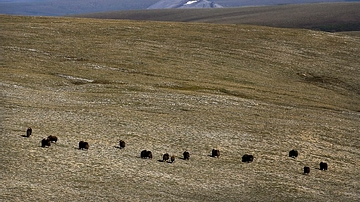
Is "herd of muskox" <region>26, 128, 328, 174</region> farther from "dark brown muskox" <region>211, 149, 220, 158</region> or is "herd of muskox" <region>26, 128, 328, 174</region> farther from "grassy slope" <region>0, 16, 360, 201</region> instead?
"grassy slope" <region>0, 16, 360, 201</region>

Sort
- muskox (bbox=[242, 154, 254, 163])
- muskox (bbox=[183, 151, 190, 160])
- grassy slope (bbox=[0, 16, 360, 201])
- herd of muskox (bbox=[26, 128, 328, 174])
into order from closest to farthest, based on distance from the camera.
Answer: grassy slope (bbox=[0, 16, 360, 201]) → herd of muskox (bbox=[26, 128, 328, 174]) → muskox (bbox=[183, 151, 190, 160]) → muskox (bbox=[242, 154, 254, 163])

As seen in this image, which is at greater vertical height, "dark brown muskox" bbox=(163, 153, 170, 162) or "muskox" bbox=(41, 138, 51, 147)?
"muskox" bbox=(41, 138, 51, 147)

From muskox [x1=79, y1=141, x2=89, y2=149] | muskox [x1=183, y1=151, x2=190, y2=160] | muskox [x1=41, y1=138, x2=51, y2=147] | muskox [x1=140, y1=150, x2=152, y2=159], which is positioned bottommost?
muskox [x1=183, y1=151, x2=190, y2=160]

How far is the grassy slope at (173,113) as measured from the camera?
35.2 m

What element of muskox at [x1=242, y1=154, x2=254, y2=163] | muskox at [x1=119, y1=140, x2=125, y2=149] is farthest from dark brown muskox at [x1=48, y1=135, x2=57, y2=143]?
muskox at [x1=242, y1=154, x2=254, y2=163]

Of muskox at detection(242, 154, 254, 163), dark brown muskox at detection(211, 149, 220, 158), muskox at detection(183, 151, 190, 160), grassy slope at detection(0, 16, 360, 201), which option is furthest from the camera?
dark brown muskox at detection(211, 149, 220, 158)

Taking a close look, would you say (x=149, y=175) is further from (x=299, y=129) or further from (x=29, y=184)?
(x=299, y=129)

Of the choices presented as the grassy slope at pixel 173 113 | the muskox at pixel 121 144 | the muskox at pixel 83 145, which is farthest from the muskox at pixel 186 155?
the muskox at pixel 83 145

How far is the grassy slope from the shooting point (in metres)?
35.2

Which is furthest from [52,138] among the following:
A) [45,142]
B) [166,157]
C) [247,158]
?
[247,158]

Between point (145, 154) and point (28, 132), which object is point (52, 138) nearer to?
point (28, 132)

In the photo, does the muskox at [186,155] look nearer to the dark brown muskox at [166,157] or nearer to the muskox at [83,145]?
the dark brown muskox at [166,157]

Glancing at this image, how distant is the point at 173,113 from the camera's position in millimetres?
57469

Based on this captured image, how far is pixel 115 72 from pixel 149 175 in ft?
159
